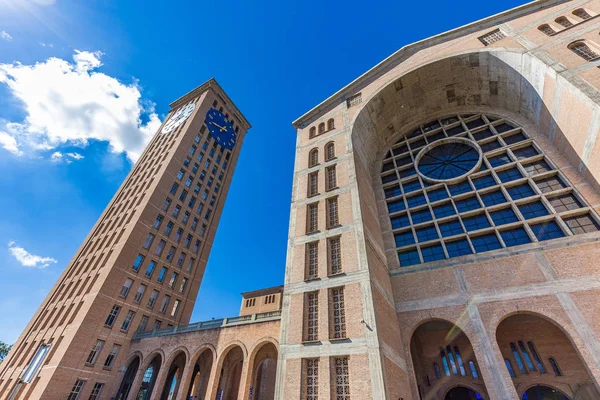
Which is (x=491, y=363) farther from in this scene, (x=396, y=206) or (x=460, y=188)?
(x=396, y=206)

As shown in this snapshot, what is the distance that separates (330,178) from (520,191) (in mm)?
13460

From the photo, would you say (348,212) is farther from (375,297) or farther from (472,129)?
(472,129)

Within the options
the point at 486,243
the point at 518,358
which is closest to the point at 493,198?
the point at 486,243

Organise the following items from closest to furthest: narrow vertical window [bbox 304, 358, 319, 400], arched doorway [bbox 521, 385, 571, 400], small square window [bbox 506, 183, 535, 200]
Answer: narrow vertical window [bbox 304, 358, 319, 400] < arched doorway [bbox 521, 385, 571, 400] < small square window [bbox 506, 183, 535, 200]

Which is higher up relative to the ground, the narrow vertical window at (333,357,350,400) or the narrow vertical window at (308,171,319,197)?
the narrow vertical window at (308,171,319,197)

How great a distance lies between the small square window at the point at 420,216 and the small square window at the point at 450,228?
4.17 ft

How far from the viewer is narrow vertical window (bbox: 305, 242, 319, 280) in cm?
1823

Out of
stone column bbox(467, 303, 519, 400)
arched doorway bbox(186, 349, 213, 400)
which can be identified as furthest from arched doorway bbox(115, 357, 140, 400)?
stone column bbox(467, 303, 519, 400)

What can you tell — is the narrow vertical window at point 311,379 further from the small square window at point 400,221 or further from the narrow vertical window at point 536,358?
the small square window at point 400,221

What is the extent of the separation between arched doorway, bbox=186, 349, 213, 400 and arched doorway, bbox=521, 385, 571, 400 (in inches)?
877

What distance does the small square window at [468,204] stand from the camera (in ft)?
69.9

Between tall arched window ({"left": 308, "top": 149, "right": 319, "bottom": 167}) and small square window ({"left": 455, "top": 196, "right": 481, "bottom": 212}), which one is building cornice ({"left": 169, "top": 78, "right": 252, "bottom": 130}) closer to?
tall arched window ({"left": 308, "top": 149, "right": 319, "bottom": 167})

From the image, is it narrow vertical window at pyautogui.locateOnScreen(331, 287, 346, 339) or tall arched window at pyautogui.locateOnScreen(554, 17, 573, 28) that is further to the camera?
tall arched window at pyautogui.locateOnScreen(554, 17, 573, 28)

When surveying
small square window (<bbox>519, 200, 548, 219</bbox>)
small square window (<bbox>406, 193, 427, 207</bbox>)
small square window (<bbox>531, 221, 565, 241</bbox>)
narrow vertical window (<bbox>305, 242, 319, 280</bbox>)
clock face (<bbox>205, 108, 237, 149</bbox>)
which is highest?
clock face (<bbox>205, 108, 237, 149</bbox>)
